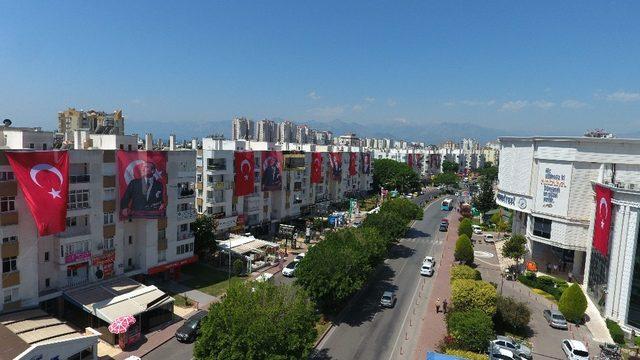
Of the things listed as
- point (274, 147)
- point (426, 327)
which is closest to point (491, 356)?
point (426, 327)

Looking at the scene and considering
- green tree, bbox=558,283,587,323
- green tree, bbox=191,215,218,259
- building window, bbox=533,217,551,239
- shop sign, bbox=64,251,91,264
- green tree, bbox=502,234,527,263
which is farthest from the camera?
building window, bbox=533,217,551,239

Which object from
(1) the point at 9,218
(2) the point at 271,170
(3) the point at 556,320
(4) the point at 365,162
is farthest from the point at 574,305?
(4) the point at 365,162

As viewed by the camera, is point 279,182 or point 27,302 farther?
point 279,182

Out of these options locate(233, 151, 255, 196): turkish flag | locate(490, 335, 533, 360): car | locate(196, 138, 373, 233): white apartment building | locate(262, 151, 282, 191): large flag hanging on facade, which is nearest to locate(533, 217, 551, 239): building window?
locate(490, 335, 533, 360): car

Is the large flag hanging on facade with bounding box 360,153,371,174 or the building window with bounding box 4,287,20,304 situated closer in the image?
the building window with bounding box 4,287,20,304

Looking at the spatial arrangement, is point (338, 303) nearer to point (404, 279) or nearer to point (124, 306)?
point (404, 279)

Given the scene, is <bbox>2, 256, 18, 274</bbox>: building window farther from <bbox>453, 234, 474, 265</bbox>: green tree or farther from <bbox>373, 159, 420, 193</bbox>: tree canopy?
<bbox>373, 159, 420, 193</bbox>: tree canopy

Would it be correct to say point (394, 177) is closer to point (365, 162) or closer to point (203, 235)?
point (365, 162)
